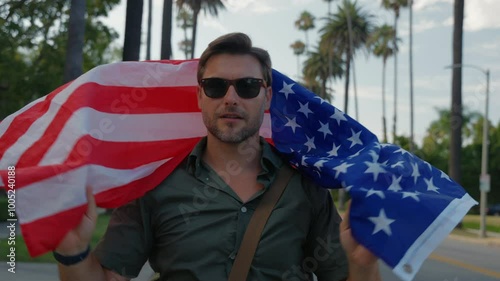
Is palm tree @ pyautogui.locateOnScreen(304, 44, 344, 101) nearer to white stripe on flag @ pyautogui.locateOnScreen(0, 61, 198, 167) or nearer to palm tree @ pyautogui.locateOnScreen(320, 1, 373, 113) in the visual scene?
palm tree @ pyautogui.locateOnScreen(320, 1, 373, 113)

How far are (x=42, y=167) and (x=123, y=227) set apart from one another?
0.38 metres

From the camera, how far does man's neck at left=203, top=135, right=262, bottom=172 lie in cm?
316

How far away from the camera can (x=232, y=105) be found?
3100 millimetres

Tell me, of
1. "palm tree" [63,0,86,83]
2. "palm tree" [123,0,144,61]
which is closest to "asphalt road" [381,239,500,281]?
"palm tree" [123,0,144,61]

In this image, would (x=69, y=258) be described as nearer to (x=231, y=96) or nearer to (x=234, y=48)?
(x=231, y=96)

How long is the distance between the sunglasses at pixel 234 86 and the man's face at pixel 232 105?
0.01 metres

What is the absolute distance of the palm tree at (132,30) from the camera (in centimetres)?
923

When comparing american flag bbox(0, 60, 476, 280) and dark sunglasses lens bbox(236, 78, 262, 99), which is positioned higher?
dark sunglasses lens bbox(236, 78, 262, 99)

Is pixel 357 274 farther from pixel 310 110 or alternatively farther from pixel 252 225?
pixel 310 110

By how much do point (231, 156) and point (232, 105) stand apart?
210 millimetres

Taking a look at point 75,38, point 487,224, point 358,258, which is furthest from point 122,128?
point 487,224

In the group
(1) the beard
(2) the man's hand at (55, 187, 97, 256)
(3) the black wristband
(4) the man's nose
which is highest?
(4) the man's nose

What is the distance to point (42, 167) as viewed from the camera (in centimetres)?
288

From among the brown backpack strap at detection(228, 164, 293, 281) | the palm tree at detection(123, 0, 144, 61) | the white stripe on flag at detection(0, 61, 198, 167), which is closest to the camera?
the brown backpack strap at detection(228, 164, 293, 281)
